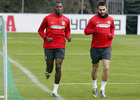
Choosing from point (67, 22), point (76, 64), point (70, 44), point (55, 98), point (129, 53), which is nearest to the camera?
point (55, 98)

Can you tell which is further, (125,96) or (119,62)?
(119,62)

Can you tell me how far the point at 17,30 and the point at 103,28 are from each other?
79.6 feet

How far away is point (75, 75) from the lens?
Answer: 14031 mm

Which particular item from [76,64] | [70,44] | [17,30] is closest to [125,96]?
[76,64]

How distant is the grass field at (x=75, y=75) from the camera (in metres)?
10.6

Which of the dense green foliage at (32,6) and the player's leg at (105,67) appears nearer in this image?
the player's leg at (105,67)

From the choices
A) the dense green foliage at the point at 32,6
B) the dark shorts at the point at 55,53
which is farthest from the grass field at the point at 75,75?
the dense green foliage at the point at 32,6

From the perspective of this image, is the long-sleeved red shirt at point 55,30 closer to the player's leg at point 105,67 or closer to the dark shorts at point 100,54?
Answer: the dark shorts at point 100,54

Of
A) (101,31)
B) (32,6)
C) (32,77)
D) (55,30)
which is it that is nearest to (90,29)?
(101,31)

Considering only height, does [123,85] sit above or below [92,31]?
below

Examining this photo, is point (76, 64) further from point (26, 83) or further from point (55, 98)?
point (55, 98)

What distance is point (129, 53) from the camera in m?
21.5

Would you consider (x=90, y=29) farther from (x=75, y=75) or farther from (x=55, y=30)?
(x=75, y=75)

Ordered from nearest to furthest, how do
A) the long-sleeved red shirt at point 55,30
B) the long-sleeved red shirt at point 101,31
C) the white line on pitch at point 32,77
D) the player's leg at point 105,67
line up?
the player's leg at point 105,67, the long-sleeved red shirt at point 101,31, the long-sleeved red shirt at point 55,30, the white line on pitch at point 32,77
